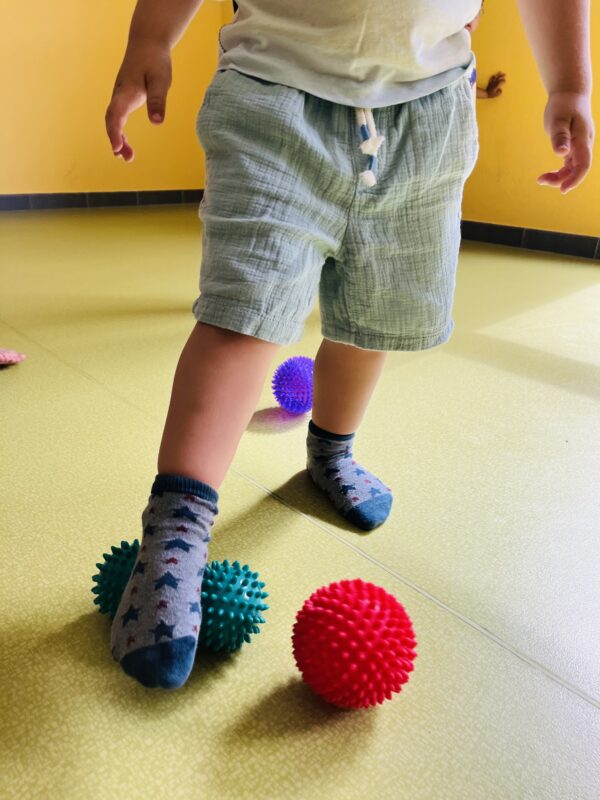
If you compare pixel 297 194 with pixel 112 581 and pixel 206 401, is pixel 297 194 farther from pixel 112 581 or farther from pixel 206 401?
pixel 112 581

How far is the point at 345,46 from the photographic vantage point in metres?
0.56

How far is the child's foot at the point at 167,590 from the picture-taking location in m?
0.45

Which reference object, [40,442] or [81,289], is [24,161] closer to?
[81,289]

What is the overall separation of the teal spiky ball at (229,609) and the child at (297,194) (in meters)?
0.03

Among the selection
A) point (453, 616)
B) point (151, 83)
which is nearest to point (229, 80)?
Answer: point (151, 83)

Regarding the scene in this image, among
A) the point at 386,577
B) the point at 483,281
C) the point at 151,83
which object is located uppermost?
the point at 151,83

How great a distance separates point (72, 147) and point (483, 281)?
2049 millimetres

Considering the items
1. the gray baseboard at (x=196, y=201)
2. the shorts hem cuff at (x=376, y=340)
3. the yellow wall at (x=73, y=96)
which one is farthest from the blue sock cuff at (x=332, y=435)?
the yellow wall at (x=73, y=96)

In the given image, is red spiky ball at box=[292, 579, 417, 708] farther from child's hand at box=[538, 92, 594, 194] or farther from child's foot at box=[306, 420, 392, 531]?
child's hand at box=[538, 92, 594, 194]

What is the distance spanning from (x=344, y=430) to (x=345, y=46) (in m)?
0.39

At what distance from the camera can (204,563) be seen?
518 millimetres

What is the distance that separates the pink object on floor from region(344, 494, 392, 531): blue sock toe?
649mm

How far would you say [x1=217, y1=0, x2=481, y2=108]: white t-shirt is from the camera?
0.56m

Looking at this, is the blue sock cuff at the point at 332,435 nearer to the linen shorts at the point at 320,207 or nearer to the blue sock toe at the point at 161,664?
the linen shorts at the point at 320,207
